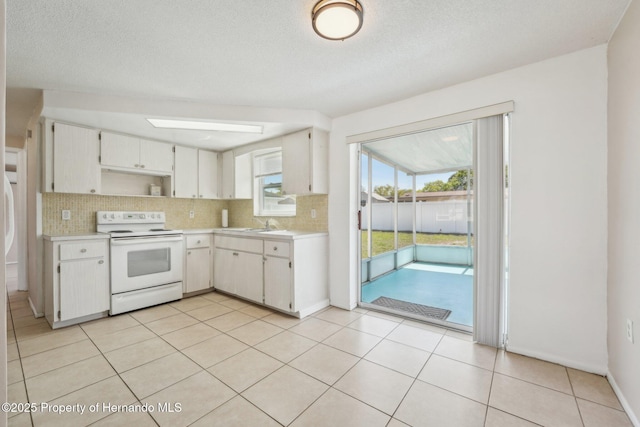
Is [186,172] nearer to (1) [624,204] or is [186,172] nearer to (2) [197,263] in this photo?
(2) [197,263]

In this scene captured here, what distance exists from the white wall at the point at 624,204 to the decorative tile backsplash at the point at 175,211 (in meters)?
2.52

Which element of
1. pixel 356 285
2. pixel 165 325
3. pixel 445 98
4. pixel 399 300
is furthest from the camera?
pixel 399 300

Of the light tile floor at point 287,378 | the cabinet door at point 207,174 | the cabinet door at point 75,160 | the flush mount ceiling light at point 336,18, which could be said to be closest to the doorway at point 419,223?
the light tile floor at point 287,378

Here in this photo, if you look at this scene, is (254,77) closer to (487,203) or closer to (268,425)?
(487,203)

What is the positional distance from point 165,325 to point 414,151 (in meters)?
4.33

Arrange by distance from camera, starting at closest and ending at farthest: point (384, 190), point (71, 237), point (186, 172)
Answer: point (71, 237)
point (186, 172)
point (384, 190)

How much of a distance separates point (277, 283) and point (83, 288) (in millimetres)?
1983

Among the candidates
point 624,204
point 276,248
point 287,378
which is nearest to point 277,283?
point 276,248

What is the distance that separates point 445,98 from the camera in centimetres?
259

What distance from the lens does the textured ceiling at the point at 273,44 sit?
1593 mm

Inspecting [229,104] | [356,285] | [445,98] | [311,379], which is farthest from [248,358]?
[445,98]

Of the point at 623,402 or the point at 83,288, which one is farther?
the point at 83,288

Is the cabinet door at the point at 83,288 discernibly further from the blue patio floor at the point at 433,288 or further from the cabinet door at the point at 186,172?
the blue patio floor at the point at 433,288

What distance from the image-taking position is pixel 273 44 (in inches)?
75.8
